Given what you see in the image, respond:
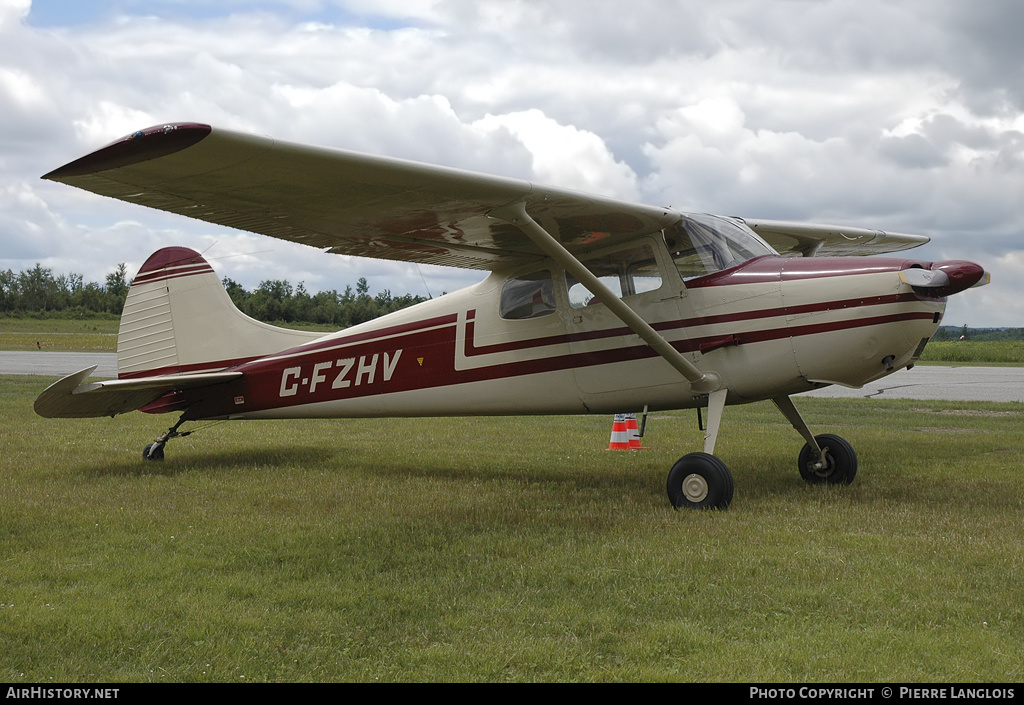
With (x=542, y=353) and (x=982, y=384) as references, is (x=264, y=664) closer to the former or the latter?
(x=542, y=353)

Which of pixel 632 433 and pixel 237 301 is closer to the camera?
pixel 632 433

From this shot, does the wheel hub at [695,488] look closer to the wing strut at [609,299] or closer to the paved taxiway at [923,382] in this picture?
the wing strut at [609,299]

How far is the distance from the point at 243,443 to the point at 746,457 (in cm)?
661

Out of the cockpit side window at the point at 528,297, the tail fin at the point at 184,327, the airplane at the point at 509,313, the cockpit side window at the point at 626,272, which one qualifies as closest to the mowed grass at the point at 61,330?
the tail fin at the point at 184,327

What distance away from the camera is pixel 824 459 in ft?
25.3

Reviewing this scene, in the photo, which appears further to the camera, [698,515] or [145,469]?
[145,469]

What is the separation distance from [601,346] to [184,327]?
206 inches

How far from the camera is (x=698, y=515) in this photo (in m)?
6.15

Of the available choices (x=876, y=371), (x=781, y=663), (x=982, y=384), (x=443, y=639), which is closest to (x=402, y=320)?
(x=876, y=371)

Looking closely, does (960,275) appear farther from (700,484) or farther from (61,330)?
(61,330)

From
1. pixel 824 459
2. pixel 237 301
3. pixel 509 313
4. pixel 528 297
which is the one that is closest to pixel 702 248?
pixel 528 297

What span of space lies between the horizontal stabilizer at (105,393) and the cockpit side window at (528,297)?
136 inches

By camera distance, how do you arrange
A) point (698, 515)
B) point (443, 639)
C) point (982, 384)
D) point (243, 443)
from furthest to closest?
point (982, 384), point (243, 443), point (698, 515), point (443, 639)

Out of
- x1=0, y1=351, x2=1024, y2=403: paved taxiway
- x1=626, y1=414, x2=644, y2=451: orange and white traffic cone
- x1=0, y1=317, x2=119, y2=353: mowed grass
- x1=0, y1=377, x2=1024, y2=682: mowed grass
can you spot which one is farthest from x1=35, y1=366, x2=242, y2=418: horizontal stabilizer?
x1=0, y1=317, x2=119, y2=353: mowed grass
